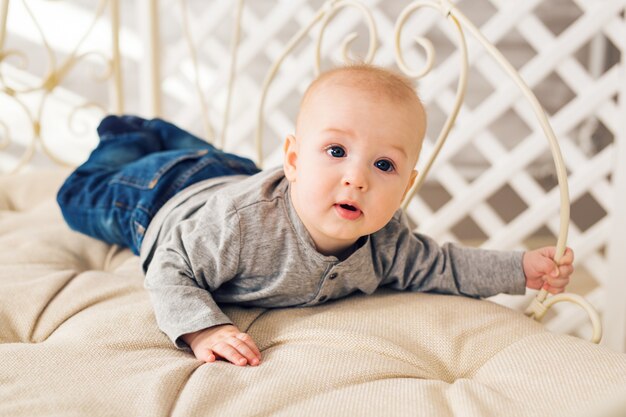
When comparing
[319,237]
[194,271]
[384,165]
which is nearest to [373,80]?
[384,165]

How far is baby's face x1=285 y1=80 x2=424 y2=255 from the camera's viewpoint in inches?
33.5

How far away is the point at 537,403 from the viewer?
2.33 ft

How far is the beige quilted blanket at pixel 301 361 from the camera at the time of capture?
692mm

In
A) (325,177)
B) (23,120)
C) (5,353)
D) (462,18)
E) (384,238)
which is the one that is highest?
(462,18)

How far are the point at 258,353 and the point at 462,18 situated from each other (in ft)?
1.93

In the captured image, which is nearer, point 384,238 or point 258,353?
point 258,353

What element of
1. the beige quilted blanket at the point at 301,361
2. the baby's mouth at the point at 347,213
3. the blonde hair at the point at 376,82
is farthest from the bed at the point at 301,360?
the blonde hair at the point at 376,82

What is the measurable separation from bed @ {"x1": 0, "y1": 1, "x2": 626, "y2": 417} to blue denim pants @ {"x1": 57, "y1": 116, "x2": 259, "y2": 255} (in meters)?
0.14

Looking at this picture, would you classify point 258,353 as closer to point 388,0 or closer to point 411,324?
point 411,324

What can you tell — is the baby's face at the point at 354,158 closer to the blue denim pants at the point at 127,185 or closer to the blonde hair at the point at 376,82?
the blonde hair at the point at 376,82

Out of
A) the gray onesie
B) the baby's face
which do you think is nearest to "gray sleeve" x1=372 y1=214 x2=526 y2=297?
the gray onesie

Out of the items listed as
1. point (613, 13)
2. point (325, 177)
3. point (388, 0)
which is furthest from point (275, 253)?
point (388, 0)

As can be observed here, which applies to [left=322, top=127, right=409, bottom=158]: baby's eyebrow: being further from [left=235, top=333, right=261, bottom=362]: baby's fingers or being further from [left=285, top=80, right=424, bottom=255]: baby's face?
[left=235, top=333, right=261, bottom=362]: baby's fingers

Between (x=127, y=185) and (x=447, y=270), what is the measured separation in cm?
56
